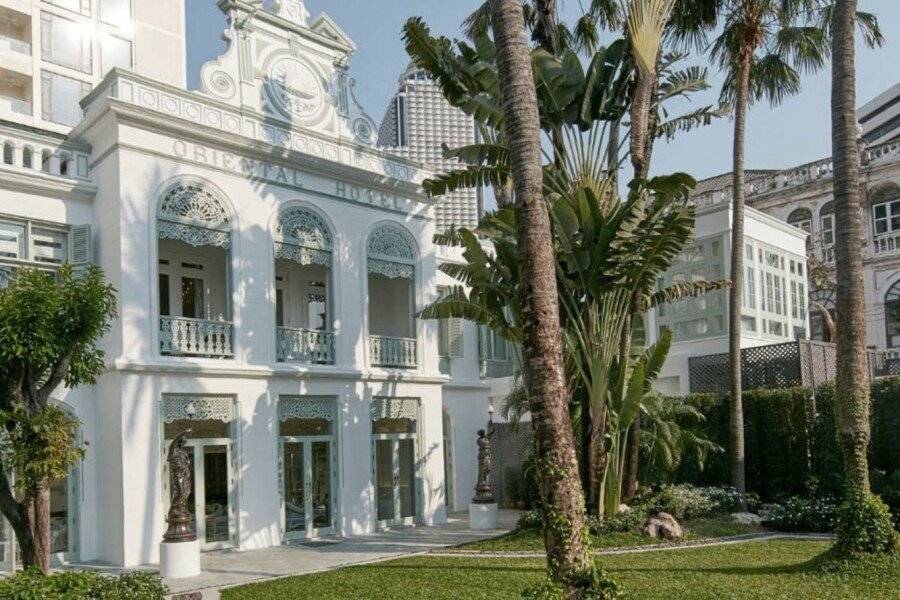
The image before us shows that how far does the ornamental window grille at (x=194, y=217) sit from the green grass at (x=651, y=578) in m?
6.40

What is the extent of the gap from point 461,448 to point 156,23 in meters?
16.6

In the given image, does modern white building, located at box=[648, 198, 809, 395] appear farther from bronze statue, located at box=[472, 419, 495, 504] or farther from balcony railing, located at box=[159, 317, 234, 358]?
balcony railing, located at box=[159, 317, 234, 358]

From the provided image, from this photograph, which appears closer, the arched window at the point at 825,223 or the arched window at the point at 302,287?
the arched window at the point at 302,287

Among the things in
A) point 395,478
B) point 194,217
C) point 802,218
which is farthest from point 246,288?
point 802,218

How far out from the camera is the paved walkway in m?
12.0

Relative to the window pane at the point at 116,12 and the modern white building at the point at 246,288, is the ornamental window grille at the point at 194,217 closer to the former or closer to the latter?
the modern white building at the point at 246,288

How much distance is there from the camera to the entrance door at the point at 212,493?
14773 millimetres

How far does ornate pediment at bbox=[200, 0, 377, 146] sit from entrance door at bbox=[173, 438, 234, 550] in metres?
6.25

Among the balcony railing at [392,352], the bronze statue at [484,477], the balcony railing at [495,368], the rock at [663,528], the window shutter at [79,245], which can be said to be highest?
the window shutter at [79,245]

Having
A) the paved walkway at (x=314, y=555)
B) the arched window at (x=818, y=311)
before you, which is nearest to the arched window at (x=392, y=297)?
the paved walkway at (x=314, y=555)

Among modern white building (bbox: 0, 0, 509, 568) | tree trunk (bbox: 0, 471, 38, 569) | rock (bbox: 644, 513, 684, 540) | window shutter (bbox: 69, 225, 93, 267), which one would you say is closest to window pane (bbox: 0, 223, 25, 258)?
modern white building (bbox: 0, 0, 509, 568)

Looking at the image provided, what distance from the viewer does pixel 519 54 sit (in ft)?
26.1

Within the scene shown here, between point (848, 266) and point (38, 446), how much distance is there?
30.6ft

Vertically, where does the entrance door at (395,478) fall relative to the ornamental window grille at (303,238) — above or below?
below
